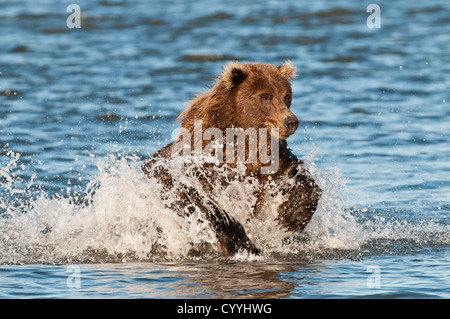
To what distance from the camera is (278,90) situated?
8.41 meters

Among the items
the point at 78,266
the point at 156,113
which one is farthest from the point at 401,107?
the point at 78,266

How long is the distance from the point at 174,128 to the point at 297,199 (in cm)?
592

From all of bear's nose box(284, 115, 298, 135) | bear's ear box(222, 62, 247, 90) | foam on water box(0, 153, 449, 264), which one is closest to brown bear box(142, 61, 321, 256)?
bear's ear box(222, 62, 247, 90)

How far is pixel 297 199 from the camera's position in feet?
28.0

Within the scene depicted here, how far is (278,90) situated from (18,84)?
1074 centimetres

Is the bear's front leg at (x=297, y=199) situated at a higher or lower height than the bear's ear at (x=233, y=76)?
lower

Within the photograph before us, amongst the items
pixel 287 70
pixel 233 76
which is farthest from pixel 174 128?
pixel 233 76

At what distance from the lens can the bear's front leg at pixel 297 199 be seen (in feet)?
28.0

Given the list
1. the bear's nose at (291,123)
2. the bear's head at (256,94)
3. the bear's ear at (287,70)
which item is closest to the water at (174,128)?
the bear's head at (256,94)

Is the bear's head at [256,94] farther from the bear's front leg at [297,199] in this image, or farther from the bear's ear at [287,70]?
the bear's front leg at [297,199]

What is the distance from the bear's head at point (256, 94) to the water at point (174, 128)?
0.72 m

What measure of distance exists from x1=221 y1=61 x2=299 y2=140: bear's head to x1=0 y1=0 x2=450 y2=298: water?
0.72 metres

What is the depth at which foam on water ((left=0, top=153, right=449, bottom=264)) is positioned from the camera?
8.37m

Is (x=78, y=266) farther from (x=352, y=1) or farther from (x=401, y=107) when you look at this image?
(x=352, y=1)
